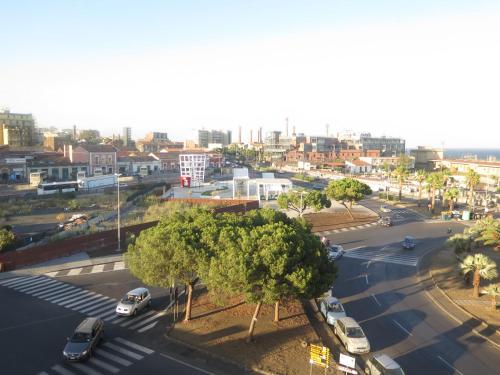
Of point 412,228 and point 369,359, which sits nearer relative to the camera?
point 369,359

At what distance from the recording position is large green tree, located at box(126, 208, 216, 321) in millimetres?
21469

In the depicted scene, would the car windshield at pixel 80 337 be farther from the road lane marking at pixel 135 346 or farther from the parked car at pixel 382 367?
the parked car at pixel 382 367

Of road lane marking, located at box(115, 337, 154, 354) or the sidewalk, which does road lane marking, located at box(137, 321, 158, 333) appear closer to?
road lane marking, located at box(115, 337, 154, 354)

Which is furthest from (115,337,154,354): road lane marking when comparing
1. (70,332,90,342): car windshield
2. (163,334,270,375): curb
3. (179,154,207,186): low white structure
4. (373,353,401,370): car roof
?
(179,154,207,186): low white structure

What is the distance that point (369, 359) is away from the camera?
65.6 ft

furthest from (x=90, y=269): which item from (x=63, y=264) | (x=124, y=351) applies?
(x=124, y=351)

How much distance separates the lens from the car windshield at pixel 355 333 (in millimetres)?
21672

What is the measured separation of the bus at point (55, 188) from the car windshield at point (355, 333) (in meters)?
69.3

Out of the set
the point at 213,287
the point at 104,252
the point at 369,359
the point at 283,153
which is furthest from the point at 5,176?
the point at 283,153

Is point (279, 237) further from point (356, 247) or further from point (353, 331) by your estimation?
point (356, 247)

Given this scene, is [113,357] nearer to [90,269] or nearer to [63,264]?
[90,269]

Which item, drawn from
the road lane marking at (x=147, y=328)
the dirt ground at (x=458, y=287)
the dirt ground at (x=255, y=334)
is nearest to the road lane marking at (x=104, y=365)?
the road lane marking at (x=147, y=328)

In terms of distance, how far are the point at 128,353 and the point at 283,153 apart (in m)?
173

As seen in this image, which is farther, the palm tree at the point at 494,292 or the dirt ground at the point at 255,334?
the palm tree at the point at 494,292
